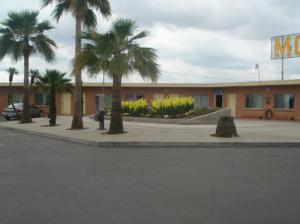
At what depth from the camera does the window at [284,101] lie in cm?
3069

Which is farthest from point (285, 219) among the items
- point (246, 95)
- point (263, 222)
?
point (246, 95)

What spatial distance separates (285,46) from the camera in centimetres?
3388

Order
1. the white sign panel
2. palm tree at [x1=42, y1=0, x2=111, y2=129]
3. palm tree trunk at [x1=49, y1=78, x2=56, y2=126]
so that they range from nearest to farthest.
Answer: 1. palm tree at [x1=42, y1=0, x2=111, y2=129]
2. palm tree trunk at [x1=49, y1=78, x2=56, y2=126]
3. the white sign panel

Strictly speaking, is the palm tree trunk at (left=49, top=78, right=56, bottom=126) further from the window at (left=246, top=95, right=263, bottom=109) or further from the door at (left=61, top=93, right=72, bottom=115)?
the window at (left=246, top=95, right=263, bottom=109)

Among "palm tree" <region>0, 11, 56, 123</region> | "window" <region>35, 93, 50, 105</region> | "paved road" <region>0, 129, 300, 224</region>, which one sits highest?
"palm tree" <region>0, 11, 56, 123</region>

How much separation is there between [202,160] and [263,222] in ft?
18.6

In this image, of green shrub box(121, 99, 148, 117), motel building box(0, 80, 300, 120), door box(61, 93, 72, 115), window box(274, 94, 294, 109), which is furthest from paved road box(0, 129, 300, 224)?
door box(61, 93, 72, 115)

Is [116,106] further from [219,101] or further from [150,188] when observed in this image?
[219,101]

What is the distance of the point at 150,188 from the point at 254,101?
27903 millimetres

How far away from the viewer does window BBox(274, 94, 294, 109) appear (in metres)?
30.7

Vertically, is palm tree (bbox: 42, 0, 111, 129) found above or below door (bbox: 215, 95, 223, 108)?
above

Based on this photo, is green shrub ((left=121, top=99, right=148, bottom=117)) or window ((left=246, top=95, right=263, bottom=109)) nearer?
green shrub ((left=121, top=99, right=148, bottom=117))

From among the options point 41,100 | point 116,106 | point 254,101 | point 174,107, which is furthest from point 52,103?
point 254,101

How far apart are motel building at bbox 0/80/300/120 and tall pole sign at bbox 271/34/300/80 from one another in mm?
3851
